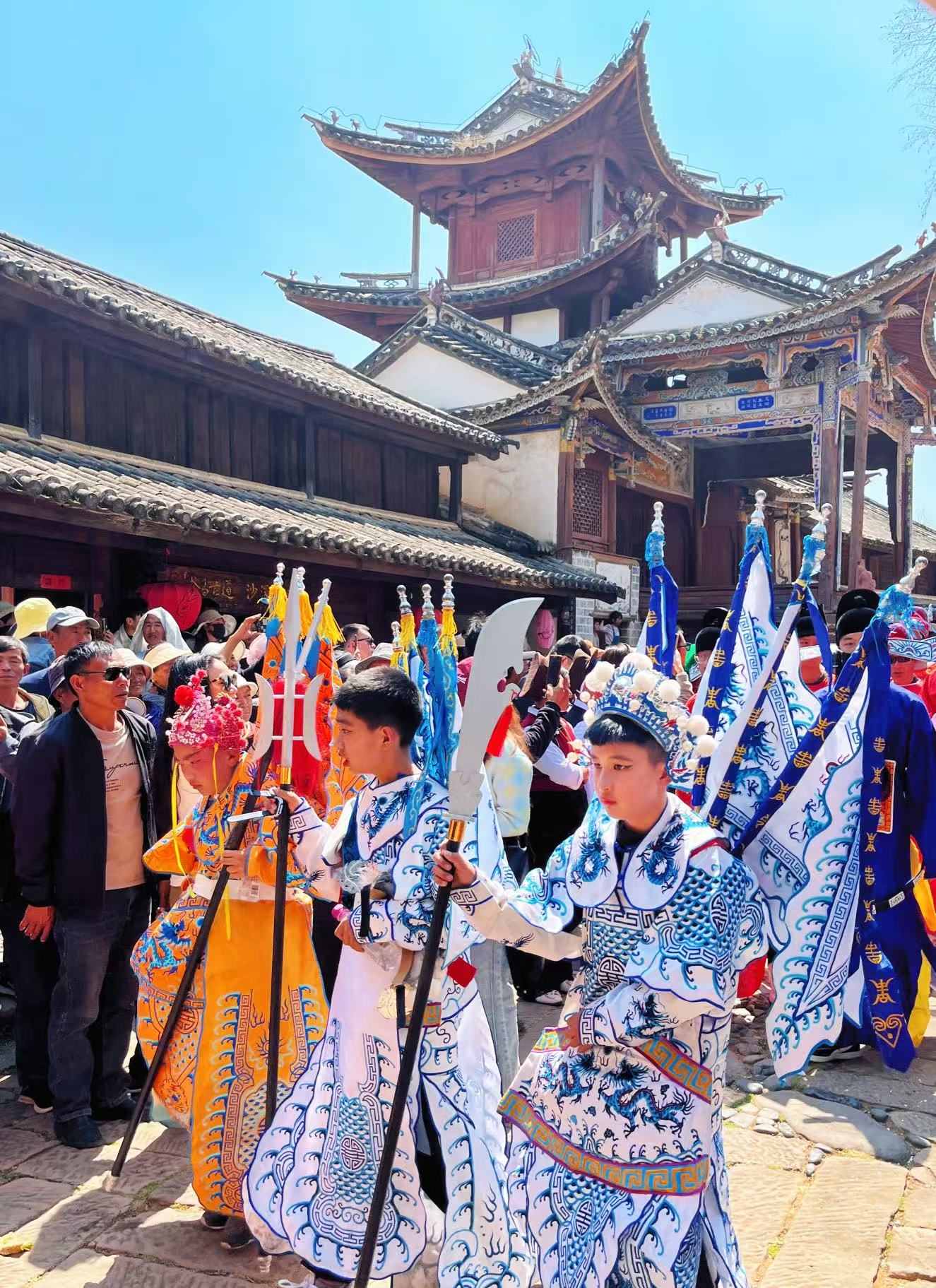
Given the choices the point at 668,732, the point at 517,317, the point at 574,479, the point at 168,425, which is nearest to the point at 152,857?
the point at 668,732

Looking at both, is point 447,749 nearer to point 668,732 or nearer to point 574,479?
point 668,732

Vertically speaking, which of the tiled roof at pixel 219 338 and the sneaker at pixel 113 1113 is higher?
the tiled roof at pixel 219 338

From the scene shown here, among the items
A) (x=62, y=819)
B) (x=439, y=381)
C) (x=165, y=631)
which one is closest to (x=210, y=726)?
(x=62, y=819)

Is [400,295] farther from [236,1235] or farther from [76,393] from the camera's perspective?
[236,1235]

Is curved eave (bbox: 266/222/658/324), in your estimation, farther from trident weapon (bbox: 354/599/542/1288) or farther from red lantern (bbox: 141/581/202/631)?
trident weapon (bbox: 354/599/542/1288)

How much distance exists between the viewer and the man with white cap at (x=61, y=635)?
16.1 ft

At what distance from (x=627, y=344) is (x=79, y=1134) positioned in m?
15.4

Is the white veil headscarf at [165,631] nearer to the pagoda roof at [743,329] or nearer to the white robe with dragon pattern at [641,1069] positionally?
the white robe with dragon pattern at [641,1069]

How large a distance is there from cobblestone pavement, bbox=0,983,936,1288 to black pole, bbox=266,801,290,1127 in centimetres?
50

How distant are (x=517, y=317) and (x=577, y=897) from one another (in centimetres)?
1939

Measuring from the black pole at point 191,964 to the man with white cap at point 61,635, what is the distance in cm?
229

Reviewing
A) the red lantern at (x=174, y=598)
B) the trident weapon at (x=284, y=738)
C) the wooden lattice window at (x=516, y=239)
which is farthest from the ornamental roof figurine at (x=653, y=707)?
the wooden lattice window at (x=516, y=239)

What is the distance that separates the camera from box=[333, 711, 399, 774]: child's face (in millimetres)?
2592

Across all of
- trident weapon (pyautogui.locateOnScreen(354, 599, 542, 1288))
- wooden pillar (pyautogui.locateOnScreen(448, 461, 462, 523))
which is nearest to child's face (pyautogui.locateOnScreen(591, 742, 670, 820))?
trident weapon (pyautogui.locateOnScreen(354, 599, 542, 1288))
